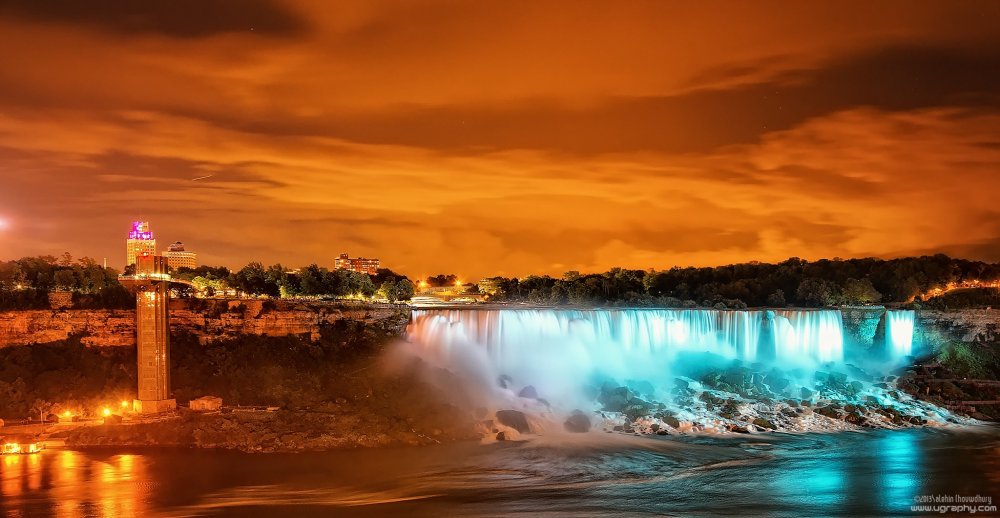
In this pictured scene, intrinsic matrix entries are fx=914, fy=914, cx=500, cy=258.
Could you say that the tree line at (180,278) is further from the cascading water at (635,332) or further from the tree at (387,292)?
the cascading water at (635,332)

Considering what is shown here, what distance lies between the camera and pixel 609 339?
188 ft

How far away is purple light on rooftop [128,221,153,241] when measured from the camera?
2010 inches

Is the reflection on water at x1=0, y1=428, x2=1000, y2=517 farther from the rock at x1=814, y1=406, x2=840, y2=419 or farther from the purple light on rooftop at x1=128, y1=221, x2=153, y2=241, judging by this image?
the purple light on rooftop at x1=128, y1=221, x2=153, y2=241

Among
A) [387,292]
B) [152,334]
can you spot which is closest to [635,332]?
[387,292]

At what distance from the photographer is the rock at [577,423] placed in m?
44.6

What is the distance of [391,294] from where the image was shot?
67.4 metres

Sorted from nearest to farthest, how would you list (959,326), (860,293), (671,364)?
(671,364)
(959,326)
(860,293)

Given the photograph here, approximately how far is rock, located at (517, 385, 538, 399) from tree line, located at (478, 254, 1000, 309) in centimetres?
2469

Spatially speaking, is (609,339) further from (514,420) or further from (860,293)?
(860,293)

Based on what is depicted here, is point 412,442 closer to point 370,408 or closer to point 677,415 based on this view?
point 370,408

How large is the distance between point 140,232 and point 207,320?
6560mm

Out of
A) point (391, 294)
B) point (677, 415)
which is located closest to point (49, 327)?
point (391, 294)

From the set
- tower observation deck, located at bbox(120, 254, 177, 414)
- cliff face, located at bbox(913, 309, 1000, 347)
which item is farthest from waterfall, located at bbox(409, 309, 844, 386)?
tower observation deck, located at bbox(120, 254, 177, 414)

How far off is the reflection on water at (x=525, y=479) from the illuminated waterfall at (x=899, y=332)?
1775 centimetres
